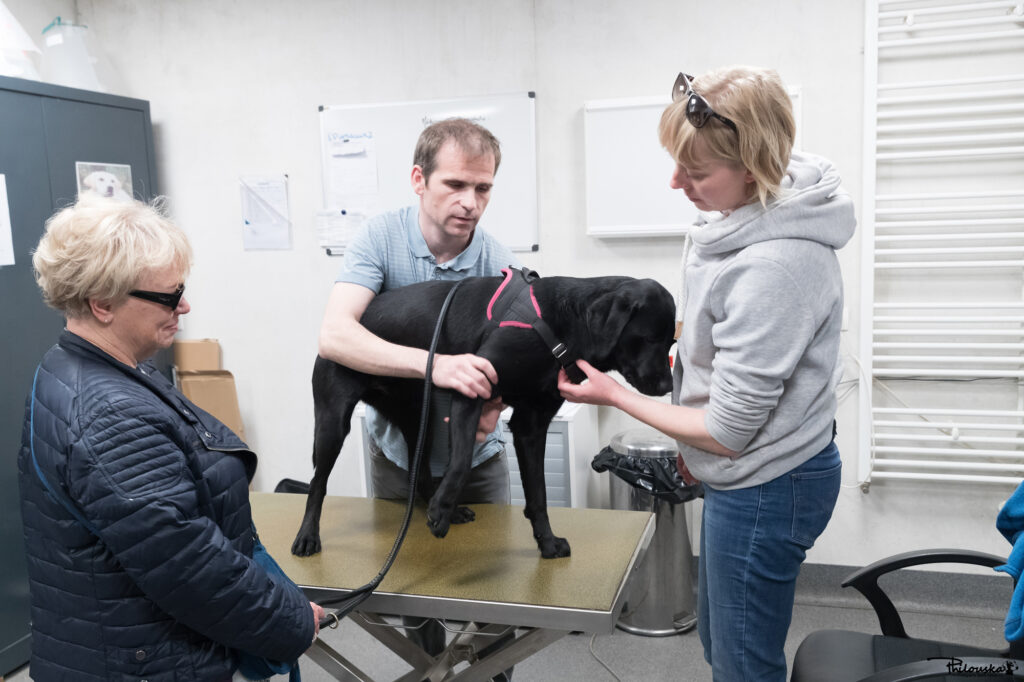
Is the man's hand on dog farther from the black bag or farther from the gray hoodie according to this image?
the black bag

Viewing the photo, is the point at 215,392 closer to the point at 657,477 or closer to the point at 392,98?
the point at 392,98

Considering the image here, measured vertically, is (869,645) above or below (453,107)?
below

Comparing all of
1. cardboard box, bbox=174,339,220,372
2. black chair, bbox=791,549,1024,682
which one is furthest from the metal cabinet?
black chair, bbox=791,549,1024,682

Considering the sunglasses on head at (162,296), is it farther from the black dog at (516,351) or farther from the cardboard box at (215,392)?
the cardboard box at (215,392)

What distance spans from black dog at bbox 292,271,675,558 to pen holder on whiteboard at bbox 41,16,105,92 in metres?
2.70

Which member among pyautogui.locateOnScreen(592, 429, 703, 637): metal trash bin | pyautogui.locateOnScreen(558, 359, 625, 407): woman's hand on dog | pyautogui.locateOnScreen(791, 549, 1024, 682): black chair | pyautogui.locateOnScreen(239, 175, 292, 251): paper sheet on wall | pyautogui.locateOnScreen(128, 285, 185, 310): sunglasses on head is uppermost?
pyautogui.locateOnScreen(239, 175, 292, 251): paper sheet on wall

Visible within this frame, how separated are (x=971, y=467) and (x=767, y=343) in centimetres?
227

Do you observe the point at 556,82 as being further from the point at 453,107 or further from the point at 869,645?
the point at 869,645

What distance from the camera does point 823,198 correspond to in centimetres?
131

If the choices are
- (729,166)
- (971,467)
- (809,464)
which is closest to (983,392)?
(971,467)

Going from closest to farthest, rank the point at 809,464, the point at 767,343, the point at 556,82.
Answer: the point at 767,343, the point at 809,464, the point at 556,82

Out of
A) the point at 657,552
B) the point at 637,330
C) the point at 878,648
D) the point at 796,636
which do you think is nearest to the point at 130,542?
the point at 637,330

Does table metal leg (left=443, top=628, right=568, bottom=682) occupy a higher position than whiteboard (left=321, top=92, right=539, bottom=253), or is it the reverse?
whiteboard (left=321, top=92, right=539, bottom=253)

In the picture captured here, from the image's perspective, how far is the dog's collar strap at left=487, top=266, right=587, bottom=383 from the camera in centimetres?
148
